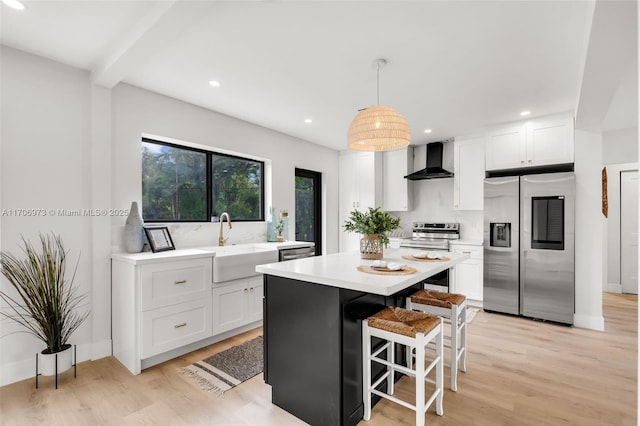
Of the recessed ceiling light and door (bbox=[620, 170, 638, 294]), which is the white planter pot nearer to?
the recessed ceiling light

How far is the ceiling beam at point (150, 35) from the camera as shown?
1.81m

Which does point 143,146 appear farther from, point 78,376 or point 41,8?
point 78,376

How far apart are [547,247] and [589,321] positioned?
0.91m

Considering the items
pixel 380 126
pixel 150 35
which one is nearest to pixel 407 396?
pixel 380 126

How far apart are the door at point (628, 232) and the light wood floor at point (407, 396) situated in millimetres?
2893

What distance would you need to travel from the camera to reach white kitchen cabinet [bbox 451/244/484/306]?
429cm

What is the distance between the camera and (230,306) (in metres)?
3.06

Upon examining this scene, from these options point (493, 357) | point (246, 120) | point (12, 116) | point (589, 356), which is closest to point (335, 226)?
point (246, 120)

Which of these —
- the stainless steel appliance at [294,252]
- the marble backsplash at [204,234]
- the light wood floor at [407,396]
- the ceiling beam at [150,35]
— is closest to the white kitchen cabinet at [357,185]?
the stainless steel appliance at [294,252]

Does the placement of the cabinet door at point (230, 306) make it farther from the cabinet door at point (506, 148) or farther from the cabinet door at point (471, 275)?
the cabinet door at point (506, 148)

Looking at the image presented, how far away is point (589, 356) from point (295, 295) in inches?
112

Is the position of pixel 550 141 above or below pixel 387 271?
above

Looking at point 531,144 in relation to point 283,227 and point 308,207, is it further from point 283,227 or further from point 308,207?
point 283,227

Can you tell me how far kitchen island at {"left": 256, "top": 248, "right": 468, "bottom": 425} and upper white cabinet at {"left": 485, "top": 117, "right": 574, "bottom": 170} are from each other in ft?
8.99
